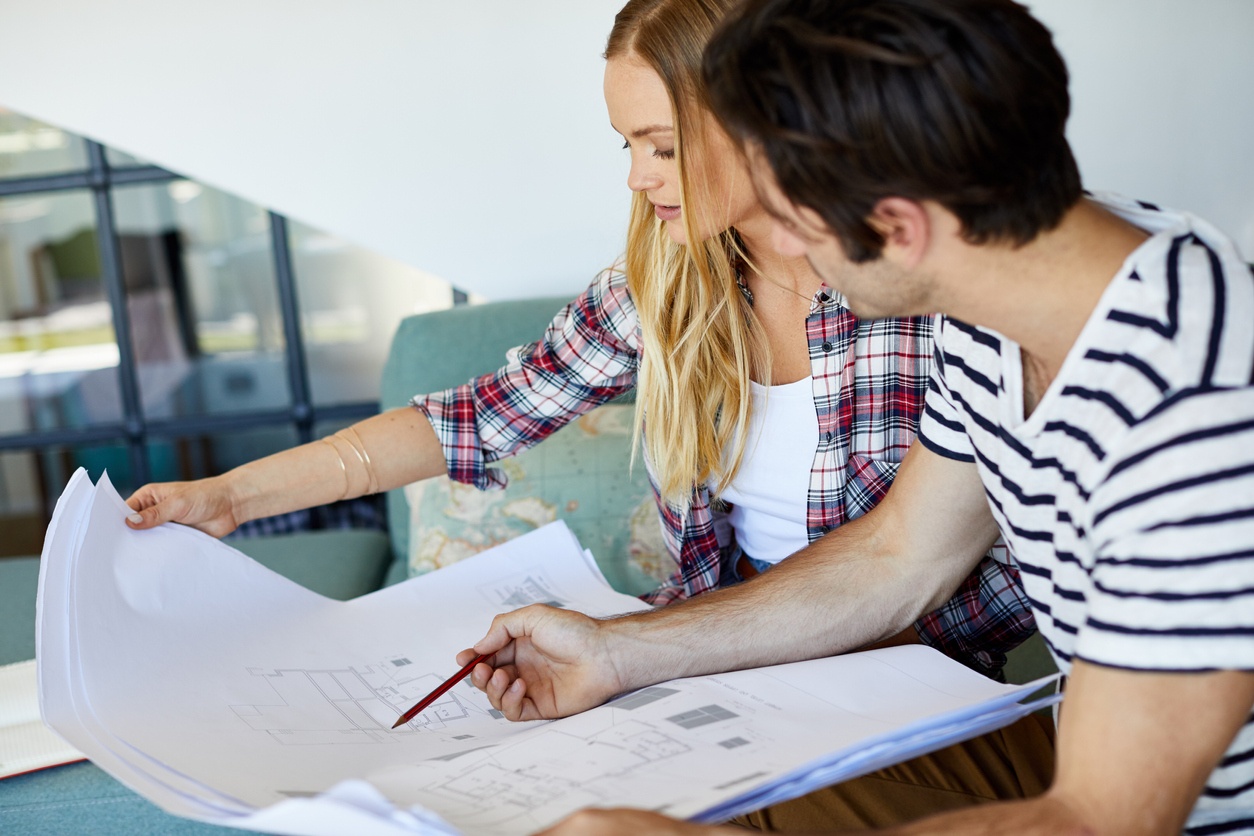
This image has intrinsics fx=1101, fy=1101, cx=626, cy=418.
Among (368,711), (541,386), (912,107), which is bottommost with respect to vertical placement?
(368,711)

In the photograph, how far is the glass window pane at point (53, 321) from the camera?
2.46m

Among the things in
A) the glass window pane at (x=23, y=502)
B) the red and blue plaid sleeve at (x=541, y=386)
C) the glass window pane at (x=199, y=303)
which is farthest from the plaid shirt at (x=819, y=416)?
the glass window pane at (x=23, y=502)

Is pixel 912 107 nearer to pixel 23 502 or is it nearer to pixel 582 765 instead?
pixel 582 765

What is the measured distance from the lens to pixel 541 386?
1.35 metres

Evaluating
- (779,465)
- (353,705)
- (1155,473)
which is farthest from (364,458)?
(1155,473)

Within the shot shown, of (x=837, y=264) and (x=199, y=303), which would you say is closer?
(x=837, y=264)

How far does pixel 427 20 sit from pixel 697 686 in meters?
1.41

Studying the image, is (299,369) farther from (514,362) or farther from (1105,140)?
(1105,140)

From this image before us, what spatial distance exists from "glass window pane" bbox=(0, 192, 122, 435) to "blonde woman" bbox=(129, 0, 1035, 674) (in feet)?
4.55

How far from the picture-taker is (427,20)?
192 cm

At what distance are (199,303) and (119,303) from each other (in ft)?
1.13

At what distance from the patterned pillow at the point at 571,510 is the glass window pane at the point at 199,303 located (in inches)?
34.8

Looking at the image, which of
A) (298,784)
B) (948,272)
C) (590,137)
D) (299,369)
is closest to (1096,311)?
(948,272)

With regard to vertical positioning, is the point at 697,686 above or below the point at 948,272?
below
